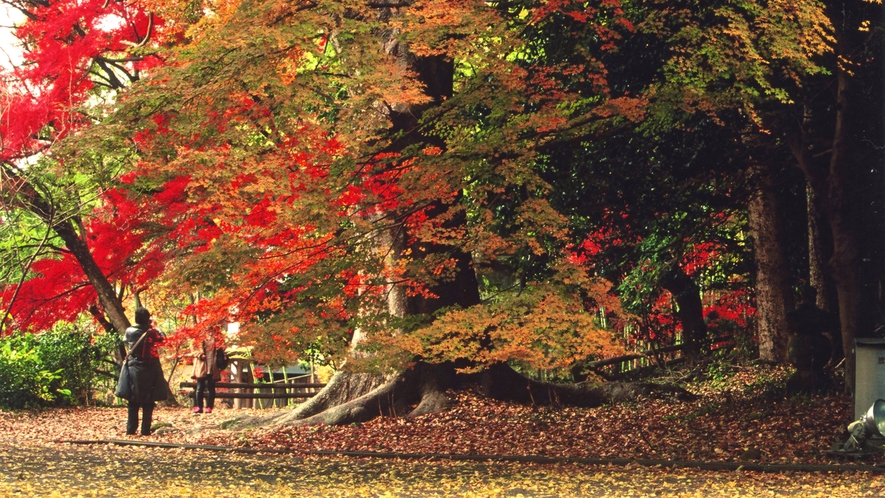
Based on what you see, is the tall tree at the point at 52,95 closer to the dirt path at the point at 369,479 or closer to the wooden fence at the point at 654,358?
the dirt path at the point at 369,479

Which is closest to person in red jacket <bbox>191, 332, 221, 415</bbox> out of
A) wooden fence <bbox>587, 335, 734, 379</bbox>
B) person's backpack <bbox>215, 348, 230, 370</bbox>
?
person's backpack <bbox>215, 348, 230, 370</bbox>

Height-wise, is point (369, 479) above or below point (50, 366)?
below

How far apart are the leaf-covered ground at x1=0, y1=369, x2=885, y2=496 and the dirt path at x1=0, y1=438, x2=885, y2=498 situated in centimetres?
2

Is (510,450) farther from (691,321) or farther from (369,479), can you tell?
(691,321)

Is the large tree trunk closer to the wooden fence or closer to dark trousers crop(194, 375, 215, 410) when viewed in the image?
the wooden fence

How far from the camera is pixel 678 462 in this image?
362 inches

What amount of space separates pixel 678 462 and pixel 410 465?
2646 millimetres

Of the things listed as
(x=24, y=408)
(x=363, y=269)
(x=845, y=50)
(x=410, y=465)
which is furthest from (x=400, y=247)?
(x=24, y=408)

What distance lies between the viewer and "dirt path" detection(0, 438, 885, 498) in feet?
25.3

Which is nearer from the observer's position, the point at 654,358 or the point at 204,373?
the point at 204,373

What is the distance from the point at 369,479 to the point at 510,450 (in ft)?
8.89

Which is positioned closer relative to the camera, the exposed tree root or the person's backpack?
the exposed tree root

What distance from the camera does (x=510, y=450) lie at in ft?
35.9

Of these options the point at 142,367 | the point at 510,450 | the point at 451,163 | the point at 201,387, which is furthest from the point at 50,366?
Answer: the point at 451,163
